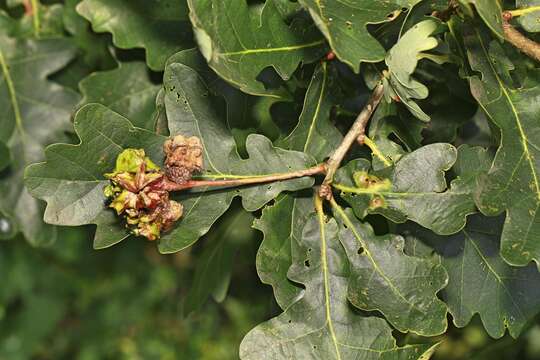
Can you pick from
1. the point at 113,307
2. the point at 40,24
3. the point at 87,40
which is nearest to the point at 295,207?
the point at 87,40

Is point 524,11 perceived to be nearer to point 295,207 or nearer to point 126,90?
point 295,207

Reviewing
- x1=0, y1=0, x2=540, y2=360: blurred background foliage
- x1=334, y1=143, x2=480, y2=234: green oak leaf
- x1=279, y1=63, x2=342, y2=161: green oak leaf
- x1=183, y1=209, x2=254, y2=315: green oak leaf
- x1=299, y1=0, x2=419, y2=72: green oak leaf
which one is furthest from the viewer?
x1=0, y1=0, x2=540, y2=360: blurred background foliage

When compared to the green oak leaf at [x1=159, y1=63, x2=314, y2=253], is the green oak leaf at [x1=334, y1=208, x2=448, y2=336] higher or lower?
lower

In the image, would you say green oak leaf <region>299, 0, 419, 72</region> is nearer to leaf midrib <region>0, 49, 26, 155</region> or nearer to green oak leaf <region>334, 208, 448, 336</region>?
green oak leaf <region>334, 208, 448, 336</region>

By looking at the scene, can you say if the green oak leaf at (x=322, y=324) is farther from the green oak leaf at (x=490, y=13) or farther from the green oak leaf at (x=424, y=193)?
the green oak leaf at (x=490, y=13)

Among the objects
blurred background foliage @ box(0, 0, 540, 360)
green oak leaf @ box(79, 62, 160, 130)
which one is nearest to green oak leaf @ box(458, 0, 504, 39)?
green oak leaf @ box(79, 62, 160, 130)

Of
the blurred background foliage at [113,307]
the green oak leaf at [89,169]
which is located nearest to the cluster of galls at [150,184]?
the green oak leaf at [89,169]
